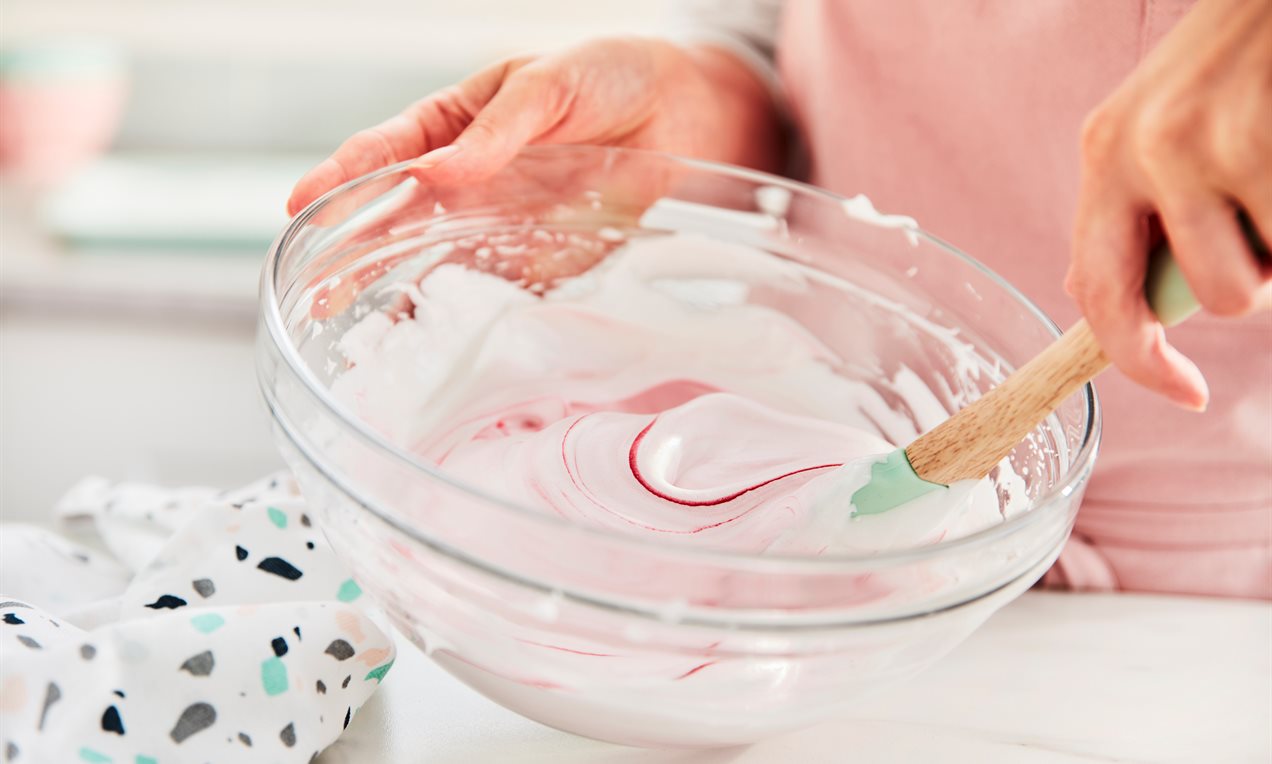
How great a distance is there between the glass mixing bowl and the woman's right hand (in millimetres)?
31

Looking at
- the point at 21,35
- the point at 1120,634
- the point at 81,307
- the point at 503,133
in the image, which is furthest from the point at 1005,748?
the point at 21,35

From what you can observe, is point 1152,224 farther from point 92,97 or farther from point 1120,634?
point 92,97

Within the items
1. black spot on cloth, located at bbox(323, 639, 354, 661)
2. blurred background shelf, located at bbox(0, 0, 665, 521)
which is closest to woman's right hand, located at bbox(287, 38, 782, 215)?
black spot on cloth, located at bbox(323, 639, 354, 661)

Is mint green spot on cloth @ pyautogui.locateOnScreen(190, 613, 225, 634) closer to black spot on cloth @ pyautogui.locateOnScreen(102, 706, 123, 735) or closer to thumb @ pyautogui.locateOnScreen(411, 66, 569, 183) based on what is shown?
black spot on cloth @ pyautogui.locateOnScreen(102, 706, 123, 735)

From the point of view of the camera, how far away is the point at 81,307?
1.29m

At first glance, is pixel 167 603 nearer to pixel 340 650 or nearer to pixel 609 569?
pixel 340 650

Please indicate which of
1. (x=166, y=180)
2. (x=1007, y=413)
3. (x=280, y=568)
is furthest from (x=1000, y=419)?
(x=166, y=180)

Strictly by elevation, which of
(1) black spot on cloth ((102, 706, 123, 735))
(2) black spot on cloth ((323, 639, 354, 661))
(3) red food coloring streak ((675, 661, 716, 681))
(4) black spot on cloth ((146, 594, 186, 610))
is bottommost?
(4) black spot on cloth ((146, 594, 186, 610))

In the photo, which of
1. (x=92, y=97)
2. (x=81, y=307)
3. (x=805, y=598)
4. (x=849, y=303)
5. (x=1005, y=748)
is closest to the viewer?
(x=805, y=598)

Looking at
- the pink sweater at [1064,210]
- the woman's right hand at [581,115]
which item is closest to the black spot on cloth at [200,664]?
the woman's right hand at [581,115]

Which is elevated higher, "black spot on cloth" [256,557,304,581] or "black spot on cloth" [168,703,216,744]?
"black spot on cloth" [168,703,216,744]

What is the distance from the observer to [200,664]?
41 centimetres

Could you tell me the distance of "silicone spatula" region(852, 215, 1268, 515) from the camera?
0.35 metres

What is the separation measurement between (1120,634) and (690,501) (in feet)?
0.86
